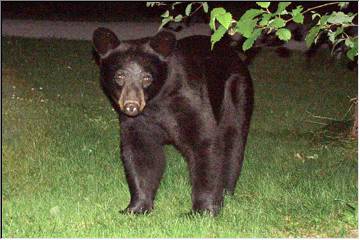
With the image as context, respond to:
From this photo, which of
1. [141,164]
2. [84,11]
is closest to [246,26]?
[141,164]

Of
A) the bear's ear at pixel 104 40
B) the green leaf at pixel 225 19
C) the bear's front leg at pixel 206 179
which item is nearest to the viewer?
the green leaf at pixel 225 19

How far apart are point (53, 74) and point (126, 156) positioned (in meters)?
6.96

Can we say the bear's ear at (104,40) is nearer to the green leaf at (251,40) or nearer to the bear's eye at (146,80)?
the bear's eye at (146,80)

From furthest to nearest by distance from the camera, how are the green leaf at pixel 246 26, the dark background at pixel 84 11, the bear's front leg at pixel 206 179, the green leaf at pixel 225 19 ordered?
the dark background at pixel 84 11 → the bear's front leg at pixel 206 179 → the green leaf at pixel 246 26 → the green leaf at pixel 225 19

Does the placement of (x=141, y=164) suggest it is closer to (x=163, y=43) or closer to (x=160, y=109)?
(x=160, y=109)

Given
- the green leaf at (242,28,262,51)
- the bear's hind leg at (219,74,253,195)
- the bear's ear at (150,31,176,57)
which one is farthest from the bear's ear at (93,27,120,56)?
the green leaf at (242,28,262,51)

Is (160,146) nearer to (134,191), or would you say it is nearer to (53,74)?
(134,191)

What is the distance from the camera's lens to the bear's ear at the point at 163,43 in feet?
19.4

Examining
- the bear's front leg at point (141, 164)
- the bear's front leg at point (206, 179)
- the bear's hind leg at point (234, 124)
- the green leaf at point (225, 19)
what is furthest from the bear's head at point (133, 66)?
the green leaf at point (225, 19)

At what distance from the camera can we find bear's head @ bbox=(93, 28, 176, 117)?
18.6 feet

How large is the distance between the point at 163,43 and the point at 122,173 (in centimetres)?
196

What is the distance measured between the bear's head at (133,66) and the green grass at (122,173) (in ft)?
3.23

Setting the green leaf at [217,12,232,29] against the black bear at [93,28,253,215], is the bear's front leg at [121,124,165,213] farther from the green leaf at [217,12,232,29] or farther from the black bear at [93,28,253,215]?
the green leaf at [217,12,232,29]

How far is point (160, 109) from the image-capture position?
6023mm
